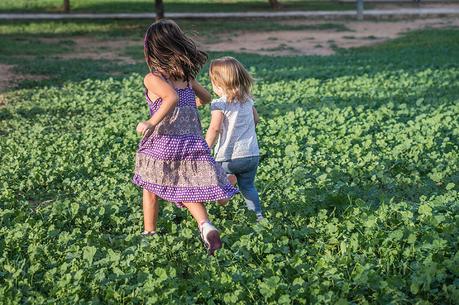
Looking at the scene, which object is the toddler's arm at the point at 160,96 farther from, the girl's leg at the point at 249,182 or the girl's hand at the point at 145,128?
the girl's leg at the point at 249,182

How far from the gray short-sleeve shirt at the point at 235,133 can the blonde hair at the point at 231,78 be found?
2.7 inches

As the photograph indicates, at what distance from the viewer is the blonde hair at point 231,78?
6539 mm

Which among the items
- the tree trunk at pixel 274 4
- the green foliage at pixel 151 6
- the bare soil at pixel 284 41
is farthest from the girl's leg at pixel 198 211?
the tree trunk at pixel 274 4

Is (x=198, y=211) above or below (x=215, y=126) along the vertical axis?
below

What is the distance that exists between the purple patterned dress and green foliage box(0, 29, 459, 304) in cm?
33

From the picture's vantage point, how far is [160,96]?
19.7 ft

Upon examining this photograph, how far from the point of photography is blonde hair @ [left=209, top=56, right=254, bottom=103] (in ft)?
21.5

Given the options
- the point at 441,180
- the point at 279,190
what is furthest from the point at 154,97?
the point at 441,180

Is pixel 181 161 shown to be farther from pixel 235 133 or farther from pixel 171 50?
pixel 171 50

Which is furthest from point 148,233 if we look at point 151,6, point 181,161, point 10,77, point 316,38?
point 151,6

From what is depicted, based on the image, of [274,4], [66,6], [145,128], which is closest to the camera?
[145,128]

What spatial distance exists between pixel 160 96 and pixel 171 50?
334mm

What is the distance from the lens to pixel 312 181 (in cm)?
809

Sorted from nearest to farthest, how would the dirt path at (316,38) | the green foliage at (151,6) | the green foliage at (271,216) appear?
1. the green foliage at (271,216)
2. the dirt path at (316,38)
3. the green foliage at (151,6)
